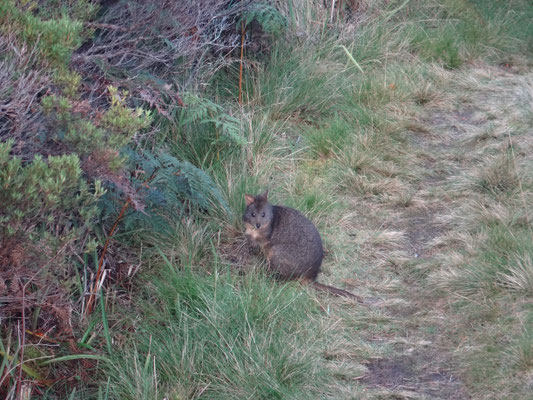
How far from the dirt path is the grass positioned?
2cm

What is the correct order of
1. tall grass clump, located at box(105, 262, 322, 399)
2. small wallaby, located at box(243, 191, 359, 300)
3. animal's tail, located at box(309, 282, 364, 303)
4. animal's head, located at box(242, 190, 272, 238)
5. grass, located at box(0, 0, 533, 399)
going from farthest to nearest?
1. animal's head, located at box(242, 190, 272, 238)
2. small wallaby, located at box(243, 191, 359, 300)
3. animal's tail, located at box(309, 282, 364, 303)
4. grass, located at box(0, 0, 533, 399)
5. tall grass clump, located at box(105, 262, 322, 399)

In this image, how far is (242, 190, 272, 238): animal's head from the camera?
17.1 ft

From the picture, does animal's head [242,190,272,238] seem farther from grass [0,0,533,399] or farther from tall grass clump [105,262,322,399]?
tall grass clump [105,262,322,399]

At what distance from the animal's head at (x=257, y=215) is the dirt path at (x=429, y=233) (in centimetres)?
91

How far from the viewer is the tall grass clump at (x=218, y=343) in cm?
378

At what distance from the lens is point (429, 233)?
5781 mm

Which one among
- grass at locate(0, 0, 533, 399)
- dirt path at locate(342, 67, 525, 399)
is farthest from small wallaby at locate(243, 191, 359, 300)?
dirt path at locate(342, 67, 525, 399)

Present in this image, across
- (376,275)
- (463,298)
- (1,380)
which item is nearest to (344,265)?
(376,275)

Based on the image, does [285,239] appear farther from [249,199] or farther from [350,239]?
[350,239]

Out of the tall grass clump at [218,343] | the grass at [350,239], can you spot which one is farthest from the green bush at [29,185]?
the tall grass clump at [218,343]

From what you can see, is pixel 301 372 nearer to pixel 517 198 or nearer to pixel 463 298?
pixel 463 298

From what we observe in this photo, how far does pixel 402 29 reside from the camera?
9555 millimetres

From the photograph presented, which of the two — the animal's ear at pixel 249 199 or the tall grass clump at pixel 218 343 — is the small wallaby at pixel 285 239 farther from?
the tall grass clump at pixel 218 343

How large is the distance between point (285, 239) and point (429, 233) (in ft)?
4.35
